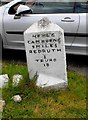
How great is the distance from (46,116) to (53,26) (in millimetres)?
1397

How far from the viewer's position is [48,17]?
251 inches

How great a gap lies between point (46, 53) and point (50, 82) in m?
0.45

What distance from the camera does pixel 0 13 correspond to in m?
6.80

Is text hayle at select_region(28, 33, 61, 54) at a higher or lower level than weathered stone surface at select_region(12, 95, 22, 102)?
higher

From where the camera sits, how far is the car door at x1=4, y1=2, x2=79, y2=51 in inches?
245

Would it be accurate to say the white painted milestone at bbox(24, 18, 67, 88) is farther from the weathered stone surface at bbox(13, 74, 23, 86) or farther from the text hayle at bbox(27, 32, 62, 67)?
the weathered stone surface at bbox(13, 74, 23, 86)

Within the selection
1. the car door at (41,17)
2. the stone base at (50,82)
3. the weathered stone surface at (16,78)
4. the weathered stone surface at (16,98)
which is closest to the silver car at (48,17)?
the car door at (41,17)

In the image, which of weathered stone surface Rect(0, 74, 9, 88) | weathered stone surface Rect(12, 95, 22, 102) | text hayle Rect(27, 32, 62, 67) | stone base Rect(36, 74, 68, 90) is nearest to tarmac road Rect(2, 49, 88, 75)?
stone base Rect(36, 74, 68, 90)

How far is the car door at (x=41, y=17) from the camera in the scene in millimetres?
6230

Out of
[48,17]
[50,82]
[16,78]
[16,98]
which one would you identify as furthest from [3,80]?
[48,17]

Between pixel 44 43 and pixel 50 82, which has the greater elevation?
pixel 44 43

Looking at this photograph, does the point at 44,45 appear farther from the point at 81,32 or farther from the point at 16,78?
the point at 81,32

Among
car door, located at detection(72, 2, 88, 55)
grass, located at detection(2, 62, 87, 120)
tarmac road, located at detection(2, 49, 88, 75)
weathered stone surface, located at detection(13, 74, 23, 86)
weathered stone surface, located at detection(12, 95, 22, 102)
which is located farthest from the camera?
tarmac road, located at detection(2, 49, 88, 75)

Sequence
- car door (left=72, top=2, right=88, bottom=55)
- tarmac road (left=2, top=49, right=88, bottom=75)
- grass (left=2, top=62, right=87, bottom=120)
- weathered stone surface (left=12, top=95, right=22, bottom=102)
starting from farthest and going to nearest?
tarmac road (left=2, top=49, right=88, bottom=75), car door (left=72, top=2, right=88, bottom=55), weathered stone surface (left=12, top=95, right=22, bottom=102), grass (left=2, top=62, right=87, bottom=120)
